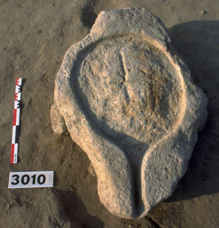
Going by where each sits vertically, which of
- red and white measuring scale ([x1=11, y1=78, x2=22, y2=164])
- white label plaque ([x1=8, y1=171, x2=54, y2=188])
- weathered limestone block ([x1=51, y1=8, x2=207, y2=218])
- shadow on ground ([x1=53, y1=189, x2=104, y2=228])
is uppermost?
weathered limestone block ([x1=51, y1=8, x2=207, y2=218])

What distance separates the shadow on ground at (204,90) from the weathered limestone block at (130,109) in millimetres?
652

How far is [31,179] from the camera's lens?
281 cm

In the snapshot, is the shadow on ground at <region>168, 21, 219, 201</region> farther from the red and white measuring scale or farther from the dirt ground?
the red and white measuring scale

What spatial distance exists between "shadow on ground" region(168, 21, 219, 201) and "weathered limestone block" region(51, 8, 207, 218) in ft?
2.14

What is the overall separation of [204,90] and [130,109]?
4.95ft

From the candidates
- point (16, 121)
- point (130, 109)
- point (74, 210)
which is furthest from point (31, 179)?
point (130, 109)

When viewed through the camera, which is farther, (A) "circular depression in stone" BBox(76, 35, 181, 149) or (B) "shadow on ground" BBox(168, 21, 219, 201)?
(B) "shadow on ground" BBox(168, 21, 219, 201)

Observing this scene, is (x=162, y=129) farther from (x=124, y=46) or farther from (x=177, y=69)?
(x=124, y=46)

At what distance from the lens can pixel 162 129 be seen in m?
2.26

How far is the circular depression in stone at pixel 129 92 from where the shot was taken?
7.42ft

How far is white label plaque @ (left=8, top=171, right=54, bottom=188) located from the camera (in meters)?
2.79

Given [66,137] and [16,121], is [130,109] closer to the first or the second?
[66,137]

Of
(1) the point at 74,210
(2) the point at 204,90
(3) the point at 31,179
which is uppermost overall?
(2) the point at 204,90

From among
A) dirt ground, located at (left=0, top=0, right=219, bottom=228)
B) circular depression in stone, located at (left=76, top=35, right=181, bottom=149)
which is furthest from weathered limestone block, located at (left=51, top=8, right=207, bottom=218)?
dirt ground, located at (left=0, top=0, right=219, bottom=228)
